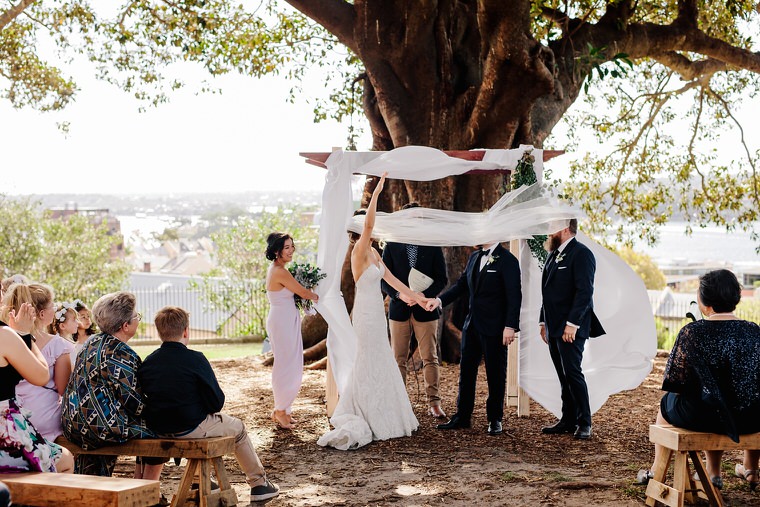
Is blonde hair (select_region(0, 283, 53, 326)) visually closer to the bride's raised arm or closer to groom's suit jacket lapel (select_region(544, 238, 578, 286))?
the bride's raised arm

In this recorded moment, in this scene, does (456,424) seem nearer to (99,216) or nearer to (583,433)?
(583,433)

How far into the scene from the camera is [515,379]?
8.62 m

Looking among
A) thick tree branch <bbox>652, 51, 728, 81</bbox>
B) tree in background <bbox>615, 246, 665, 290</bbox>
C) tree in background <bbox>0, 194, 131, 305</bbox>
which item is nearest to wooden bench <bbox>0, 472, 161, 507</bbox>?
thick tree branch <bbox>652, 51, 728, 81</bbox>

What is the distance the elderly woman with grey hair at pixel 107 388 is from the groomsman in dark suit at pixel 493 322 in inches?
134

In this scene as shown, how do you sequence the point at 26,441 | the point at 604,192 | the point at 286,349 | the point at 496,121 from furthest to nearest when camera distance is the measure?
the point at 604,192 → the point at 496,121 → the point at 286,349 → the point at 26,441

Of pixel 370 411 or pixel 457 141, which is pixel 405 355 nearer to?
pixel 370 411

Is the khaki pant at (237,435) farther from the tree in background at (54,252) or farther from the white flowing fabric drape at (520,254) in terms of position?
the tree in background at (54,252)

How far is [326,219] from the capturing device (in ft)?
26.2

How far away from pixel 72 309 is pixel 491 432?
12.6 ft

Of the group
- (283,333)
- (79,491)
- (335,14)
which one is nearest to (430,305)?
(283,333)

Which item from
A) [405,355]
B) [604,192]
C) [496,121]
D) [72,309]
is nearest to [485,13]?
[496,121]

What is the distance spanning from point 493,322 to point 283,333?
79.4 inches

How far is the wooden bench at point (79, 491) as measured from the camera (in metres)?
4.41

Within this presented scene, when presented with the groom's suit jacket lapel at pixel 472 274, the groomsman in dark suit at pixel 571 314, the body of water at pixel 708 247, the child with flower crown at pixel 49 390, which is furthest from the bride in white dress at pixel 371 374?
the body of water at pixel 708 247
